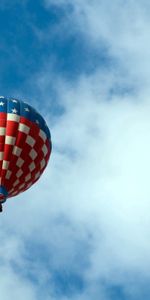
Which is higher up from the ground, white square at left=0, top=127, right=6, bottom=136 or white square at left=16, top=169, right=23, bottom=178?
white square at left=0, top=127, right=6, bottom=136

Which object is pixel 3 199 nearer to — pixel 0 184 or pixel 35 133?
Result: pixel 0 184

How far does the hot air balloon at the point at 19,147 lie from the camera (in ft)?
176

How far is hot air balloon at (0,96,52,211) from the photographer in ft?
176

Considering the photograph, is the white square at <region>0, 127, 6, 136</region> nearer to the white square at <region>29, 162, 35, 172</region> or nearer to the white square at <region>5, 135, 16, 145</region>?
the white square at <region>5, 135, 16, 145</region>

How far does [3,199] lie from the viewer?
53.3 metres

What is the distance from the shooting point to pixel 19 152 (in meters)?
53.8

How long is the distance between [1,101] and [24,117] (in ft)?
5.03

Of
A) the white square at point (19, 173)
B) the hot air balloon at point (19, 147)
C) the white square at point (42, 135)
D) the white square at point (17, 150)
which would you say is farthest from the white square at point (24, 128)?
the white square at point (19, 173)

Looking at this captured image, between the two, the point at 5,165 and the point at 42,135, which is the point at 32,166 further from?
the point at 42,135

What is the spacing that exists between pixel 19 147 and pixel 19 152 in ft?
0.88

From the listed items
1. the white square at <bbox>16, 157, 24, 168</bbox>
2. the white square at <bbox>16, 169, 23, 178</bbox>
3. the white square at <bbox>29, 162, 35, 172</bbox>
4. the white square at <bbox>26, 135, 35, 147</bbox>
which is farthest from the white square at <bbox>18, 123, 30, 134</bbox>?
the white square at <bbox>16, 169, 23, 178</bbox>

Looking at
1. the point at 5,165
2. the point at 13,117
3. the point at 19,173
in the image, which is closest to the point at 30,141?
the point at 13,117

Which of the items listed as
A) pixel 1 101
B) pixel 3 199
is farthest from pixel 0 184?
pixel 1 101

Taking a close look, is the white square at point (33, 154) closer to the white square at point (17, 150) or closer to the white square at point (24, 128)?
the white square at point (17, 150)
